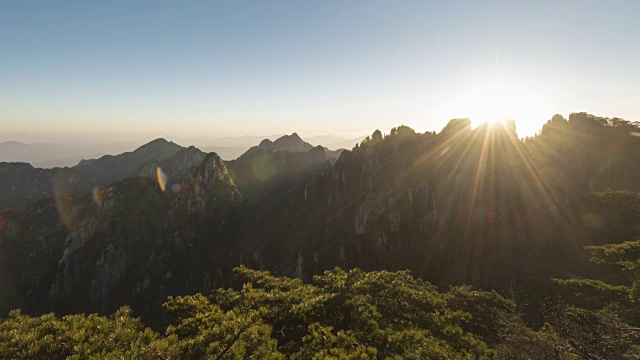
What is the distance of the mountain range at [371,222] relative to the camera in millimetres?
80925

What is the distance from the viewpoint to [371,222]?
115375 mm

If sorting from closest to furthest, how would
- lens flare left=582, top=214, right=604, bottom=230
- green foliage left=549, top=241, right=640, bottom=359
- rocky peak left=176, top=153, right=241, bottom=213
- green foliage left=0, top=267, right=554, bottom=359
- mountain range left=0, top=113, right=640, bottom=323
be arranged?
green foliage left=0, top=267, right=554, bottom=359 < green foliage left=549, top=241, right=640, bottom=359 < lens flare left=582, top=214, right=604, bottom=230 < mountain range left=0, top=113, right=640, bottom=323 < rocky peak left=176, top=153, right=241, bottom=213

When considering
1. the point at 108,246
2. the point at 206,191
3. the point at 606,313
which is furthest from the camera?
the point at 206,191

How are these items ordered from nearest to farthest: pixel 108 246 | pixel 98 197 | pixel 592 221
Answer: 1. pixel 592 221
2. pixel 108 246
3. pixel 98 197

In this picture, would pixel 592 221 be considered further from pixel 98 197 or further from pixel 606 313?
pixel 98 197

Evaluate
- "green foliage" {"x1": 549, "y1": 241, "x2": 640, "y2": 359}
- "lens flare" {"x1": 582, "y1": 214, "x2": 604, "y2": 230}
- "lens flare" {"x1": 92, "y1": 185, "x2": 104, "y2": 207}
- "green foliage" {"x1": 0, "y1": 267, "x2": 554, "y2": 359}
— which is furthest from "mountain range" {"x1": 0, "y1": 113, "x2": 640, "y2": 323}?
"green foliage" {"x1": 0, "y1": 267, "x2": 554, "y2": 359}

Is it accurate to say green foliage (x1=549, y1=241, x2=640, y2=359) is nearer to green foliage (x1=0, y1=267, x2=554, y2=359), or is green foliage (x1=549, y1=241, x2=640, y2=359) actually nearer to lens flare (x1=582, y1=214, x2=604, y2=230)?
green foliage (x1=0, y1=267, x2=554, y2=359)


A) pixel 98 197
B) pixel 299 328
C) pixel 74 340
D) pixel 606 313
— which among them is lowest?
pixel 98 197

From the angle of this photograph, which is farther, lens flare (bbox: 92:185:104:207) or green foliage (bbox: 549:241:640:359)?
lens flare (bbox: 92:185:104:207)

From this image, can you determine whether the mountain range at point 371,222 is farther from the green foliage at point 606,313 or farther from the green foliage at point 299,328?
the green foliage at point 299,328

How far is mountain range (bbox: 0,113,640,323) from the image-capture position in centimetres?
8093

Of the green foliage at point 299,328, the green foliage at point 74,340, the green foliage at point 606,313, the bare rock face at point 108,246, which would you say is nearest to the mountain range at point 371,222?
the bare rock face at point 108,246

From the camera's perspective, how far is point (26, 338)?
15945 mm

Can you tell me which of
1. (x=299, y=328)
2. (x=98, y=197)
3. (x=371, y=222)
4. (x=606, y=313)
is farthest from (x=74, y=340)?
(x=98, y=197)
